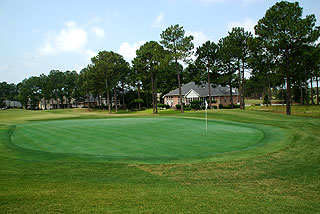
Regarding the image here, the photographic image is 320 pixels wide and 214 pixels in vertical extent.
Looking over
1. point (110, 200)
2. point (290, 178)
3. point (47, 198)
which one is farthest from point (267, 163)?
point (47, 198)

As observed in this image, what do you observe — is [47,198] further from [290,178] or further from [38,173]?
[290,178]

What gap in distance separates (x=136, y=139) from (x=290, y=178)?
7.32m

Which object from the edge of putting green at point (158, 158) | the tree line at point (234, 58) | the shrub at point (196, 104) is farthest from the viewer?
the shrub at point (196, 104)

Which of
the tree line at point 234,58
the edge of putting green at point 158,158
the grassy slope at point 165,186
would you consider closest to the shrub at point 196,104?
the tree line at point 234,58

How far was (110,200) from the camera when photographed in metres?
4.56

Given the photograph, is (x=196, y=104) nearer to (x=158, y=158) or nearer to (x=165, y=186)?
(x=158, y=158)

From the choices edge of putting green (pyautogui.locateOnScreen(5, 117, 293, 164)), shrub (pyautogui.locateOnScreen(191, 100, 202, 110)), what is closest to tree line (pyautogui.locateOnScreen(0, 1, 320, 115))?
shrub (pyautogui.locateOnScreen(191, 100, 202, 110))

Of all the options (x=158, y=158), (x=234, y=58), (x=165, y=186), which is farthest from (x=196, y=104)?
(x=165, y=186)

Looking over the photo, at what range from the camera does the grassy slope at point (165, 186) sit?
426 centimetres

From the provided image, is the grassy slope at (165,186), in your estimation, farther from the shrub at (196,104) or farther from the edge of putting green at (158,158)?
the shrub at (196,104)

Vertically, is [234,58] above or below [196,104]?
above

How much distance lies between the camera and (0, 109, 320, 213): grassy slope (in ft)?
14.0

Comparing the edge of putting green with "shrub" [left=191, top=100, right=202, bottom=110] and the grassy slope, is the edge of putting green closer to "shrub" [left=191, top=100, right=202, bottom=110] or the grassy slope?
the grassy slope

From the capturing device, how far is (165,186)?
5.53m
